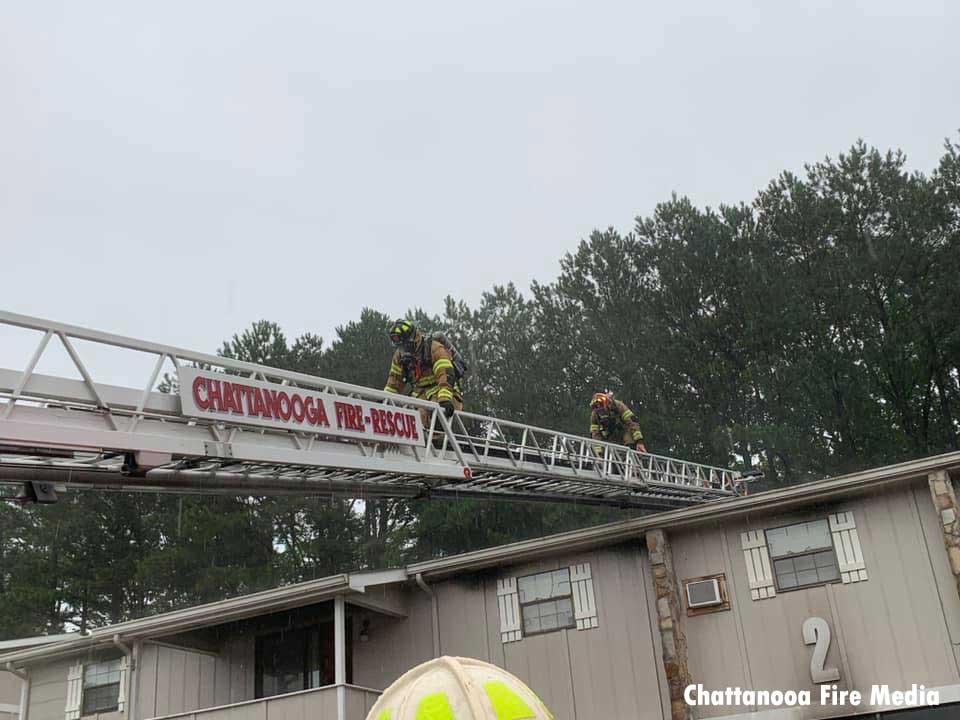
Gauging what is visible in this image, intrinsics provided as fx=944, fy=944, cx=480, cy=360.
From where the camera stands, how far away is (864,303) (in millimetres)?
24156

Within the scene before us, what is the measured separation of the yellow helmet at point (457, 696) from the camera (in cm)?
344

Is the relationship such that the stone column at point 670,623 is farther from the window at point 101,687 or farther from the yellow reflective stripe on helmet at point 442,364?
the window at point 101,687

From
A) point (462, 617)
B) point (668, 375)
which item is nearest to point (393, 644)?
point (462, 617)

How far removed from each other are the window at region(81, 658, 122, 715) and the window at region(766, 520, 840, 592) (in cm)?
1018

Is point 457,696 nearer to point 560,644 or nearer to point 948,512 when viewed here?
point 948,512

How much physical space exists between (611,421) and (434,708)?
522 inches

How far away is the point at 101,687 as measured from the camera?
1498cm

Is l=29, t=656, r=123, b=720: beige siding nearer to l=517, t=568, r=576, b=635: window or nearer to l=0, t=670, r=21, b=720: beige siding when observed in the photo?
l=0, t=670, r=21, b=720: beige siding

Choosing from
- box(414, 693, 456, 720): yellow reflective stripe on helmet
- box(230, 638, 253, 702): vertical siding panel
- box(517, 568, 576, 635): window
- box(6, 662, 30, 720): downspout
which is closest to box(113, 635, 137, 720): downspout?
box(230, 638, 253, 702): vertical siding panel

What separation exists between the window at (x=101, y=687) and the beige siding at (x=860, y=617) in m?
9.02

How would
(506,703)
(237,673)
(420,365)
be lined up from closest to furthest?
(506,703) → (420,365) → (237,673)

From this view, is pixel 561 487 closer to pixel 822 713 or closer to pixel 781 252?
pixel 822 713

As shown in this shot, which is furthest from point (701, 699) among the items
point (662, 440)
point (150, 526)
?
point (150, 526)

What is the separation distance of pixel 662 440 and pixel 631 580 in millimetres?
13995
